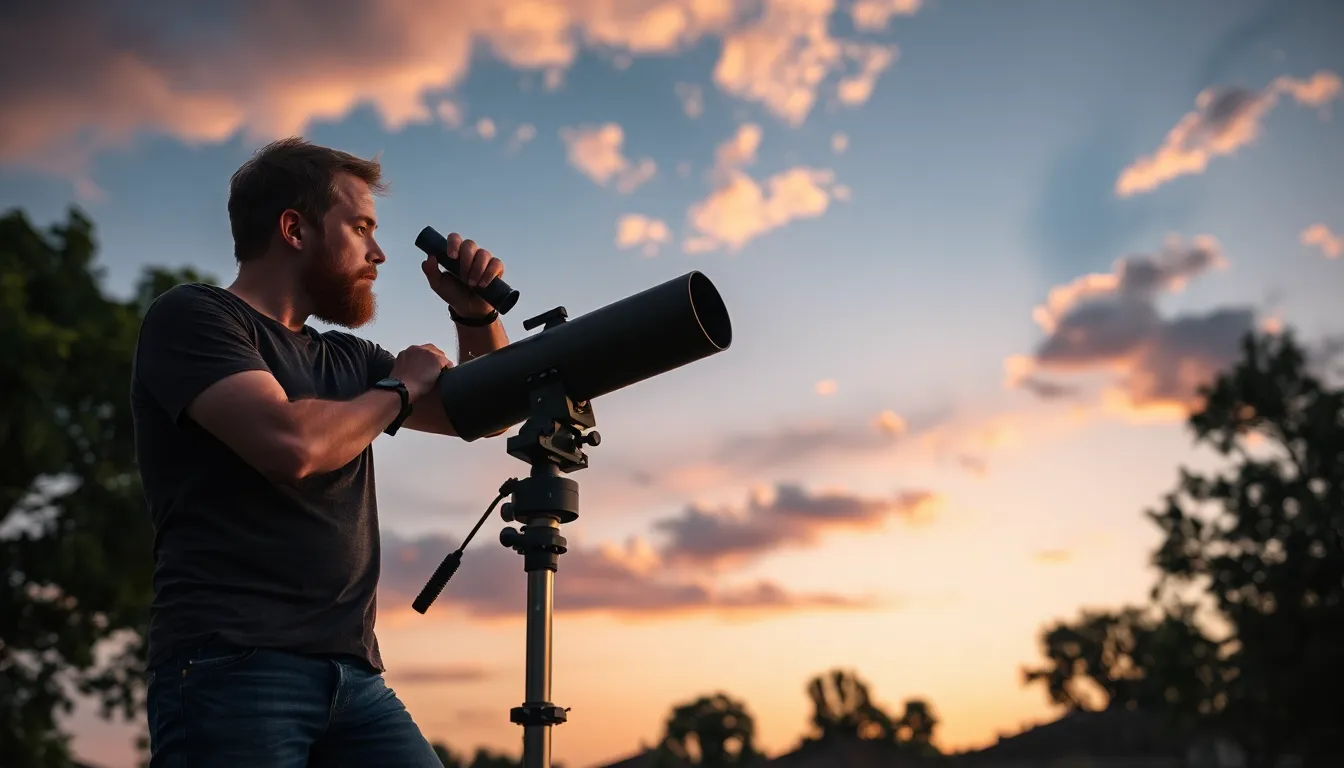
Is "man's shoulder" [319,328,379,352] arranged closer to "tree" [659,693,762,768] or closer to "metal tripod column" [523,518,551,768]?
"metal tripod column" [523,518,551,768]

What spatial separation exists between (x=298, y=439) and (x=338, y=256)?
→ 0.69m

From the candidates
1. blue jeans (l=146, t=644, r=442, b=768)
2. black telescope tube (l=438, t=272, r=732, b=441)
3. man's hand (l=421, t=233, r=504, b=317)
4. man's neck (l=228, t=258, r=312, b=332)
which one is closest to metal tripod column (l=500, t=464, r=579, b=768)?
black telescope tube (l=438, t=272, r=732, b=441)

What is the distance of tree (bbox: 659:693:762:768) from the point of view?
64.5m

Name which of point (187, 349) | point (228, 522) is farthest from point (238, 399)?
Result: point (228, 522)

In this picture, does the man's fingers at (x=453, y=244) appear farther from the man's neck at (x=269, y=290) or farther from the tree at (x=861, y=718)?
the tree at (x=861, y=718)

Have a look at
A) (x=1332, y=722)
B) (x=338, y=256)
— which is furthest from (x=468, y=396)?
(x=1332, y=722)

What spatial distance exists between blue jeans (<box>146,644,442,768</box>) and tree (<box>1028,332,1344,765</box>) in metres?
31.0

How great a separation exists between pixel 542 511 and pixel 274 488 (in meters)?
0.67

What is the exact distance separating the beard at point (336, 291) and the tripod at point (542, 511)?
603mm

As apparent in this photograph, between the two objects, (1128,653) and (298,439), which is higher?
(1128,653)

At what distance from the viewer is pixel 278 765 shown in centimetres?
249

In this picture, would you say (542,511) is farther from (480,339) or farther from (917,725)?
(917,725)

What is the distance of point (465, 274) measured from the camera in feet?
9.97

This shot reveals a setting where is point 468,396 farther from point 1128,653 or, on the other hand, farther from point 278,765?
point 1128,653
